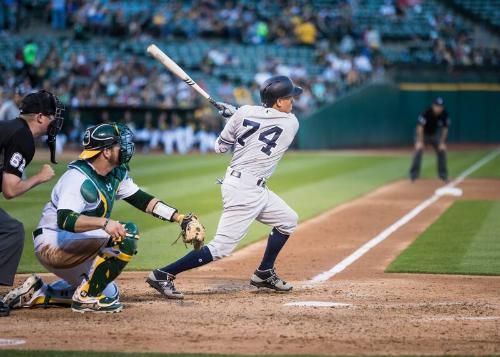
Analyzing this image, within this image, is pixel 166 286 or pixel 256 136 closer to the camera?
pixel 166 286

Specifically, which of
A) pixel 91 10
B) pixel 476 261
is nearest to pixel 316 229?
pixel 476 261

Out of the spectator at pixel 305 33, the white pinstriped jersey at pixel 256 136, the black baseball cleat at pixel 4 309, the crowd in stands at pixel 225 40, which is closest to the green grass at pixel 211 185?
the white pinstriped jersey at pixel 256 136

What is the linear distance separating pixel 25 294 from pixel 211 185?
1243 centimetres

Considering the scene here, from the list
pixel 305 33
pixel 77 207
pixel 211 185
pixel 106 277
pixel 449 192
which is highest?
pixel 305 33

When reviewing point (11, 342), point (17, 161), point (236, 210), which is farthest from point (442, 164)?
point (11, 342)

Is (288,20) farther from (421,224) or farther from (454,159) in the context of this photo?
(421,224)

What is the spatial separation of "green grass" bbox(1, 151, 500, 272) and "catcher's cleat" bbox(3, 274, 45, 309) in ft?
7.88

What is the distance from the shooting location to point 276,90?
8406 millimetres

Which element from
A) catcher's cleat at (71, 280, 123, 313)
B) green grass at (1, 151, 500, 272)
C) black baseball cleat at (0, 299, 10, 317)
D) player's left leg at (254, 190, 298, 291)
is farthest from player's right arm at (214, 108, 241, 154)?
green grass at (1, 151, 500, 272)

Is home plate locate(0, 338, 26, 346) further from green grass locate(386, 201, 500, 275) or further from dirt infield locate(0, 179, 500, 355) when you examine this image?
green grass locate(386, 201, 500, 275)

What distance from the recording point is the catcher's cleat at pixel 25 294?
7.71 meters

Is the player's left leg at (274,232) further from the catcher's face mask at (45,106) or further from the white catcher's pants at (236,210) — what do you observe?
the catcher's face mask at (45,106)

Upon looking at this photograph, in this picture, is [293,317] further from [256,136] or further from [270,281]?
[256,136]

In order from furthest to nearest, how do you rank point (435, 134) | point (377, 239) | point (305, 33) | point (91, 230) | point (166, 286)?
point (305, 33)
point (435, 134)
point (377, 239)
point (166, 286)
point (91, 230)
